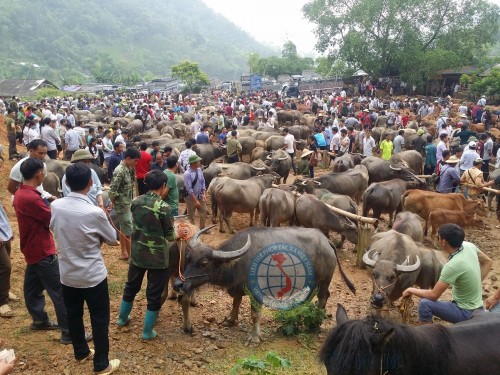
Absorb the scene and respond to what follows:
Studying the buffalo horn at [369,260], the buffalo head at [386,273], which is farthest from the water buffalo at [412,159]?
the buffalo head at [386,273]

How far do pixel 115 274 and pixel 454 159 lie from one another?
28.2 feet

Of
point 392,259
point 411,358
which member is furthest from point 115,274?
point 411,358

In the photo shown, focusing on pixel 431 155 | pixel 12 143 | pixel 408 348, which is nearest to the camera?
pixel 408 348

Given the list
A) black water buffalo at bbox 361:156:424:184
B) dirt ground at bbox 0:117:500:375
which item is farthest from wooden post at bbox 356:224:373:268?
black water buffalo at bbox 361:156:424:184

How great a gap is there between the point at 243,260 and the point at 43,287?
7.70 feet

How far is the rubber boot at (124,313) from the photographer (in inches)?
210

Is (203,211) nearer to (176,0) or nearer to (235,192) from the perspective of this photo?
(235,192)

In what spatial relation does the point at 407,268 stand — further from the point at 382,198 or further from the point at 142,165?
the point at 142,165

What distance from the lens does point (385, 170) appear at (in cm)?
1318

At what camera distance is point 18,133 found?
1714cm

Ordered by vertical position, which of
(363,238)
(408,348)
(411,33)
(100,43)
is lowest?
(363,238)

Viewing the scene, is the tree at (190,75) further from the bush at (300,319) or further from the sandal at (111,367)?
the sandal at (111,367)

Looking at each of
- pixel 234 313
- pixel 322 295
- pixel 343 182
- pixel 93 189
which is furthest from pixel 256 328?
pixel 343 182

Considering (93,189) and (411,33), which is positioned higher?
(411,33)
